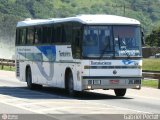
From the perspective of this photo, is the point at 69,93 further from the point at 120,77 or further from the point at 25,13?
the point at 25,13

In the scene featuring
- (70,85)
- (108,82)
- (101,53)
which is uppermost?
(101,53)

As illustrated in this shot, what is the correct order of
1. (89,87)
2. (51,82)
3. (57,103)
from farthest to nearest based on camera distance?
(51,82)
(89,87)
(57,103)

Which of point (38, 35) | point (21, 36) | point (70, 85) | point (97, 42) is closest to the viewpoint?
point (97, 42)

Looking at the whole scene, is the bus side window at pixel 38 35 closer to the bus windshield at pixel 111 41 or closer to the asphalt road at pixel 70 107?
the asphalt road at pixel 70 107

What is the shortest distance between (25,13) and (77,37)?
144986 millimetres

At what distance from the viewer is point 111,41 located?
22578mm

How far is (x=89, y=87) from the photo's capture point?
22.3 meters

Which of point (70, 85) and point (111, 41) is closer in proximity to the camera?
point (111, 41)

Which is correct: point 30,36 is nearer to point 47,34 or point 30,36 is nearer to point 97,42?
point 47,34

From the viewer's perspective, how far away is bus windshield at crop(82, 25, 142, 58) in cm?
2241

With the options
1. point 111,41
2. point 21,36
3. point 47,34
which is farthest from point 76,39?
point 21,36

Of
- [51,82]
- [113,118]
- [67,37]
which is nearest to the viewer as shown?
[113,118]

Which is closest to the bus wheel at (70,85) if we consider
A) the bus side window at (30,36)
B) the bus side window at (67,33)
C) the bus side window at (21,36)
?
the bus side window at (67,33)

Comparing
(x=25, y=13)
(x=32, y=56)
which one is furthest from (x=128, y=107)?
(x=25, y=13)
